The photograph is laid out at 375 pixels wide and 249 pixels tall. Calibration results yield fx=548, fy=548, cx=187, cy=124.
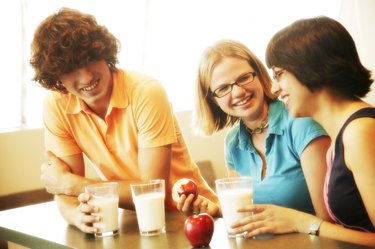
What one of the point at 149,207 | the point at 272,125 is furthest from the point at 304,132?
the point at 149,207

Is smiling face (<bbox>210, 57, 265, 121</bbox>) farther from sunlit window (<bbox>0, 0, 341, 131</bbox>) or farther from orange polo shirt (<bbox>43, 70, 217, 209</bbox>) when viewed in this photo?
sunlit window (<bbox>0, 0, 341, 131</bbox>)

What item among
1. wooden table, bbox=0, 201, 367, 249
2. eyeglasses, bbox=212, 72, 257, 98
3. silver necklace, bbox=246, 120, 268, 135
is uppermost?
eyeglasses, bbox=212, 72, 257, 98

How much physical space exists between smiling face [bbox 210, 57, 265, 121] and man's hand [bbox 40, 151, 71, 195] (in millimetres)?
679

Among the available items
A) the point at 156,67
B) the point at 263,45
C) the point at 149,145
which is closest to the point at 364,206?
the point at 149,145

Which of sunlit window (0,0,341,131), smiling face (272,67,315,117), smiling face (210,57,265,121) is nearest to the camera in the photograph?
smiling face (272,67,315,117)

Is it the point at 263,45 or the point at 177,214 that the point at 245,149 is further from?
the point at 263,45

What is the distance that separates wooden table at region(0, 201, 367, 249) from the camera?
144 cm

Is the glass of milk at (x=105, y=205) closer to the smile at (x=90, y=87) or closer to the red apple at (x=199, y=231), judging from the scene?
the red apple at (x=199, y=231)

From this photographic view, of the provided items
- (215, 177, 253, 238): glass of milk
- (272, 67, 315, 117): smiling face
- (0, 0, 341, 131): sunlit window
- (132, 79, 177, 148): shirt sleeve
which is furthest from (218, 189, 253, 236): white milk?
(0, 0, 341, 131): sunlit window

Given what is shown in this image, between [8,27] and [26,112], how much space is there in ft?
2.64

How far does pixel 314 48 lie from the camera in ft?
5.35

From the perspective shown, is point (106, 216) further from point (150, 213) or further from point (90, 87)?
point (90, 87)

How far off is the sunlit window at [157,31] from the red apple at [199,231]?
11.7ft

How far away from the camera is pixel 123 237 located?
1695 millimetres
